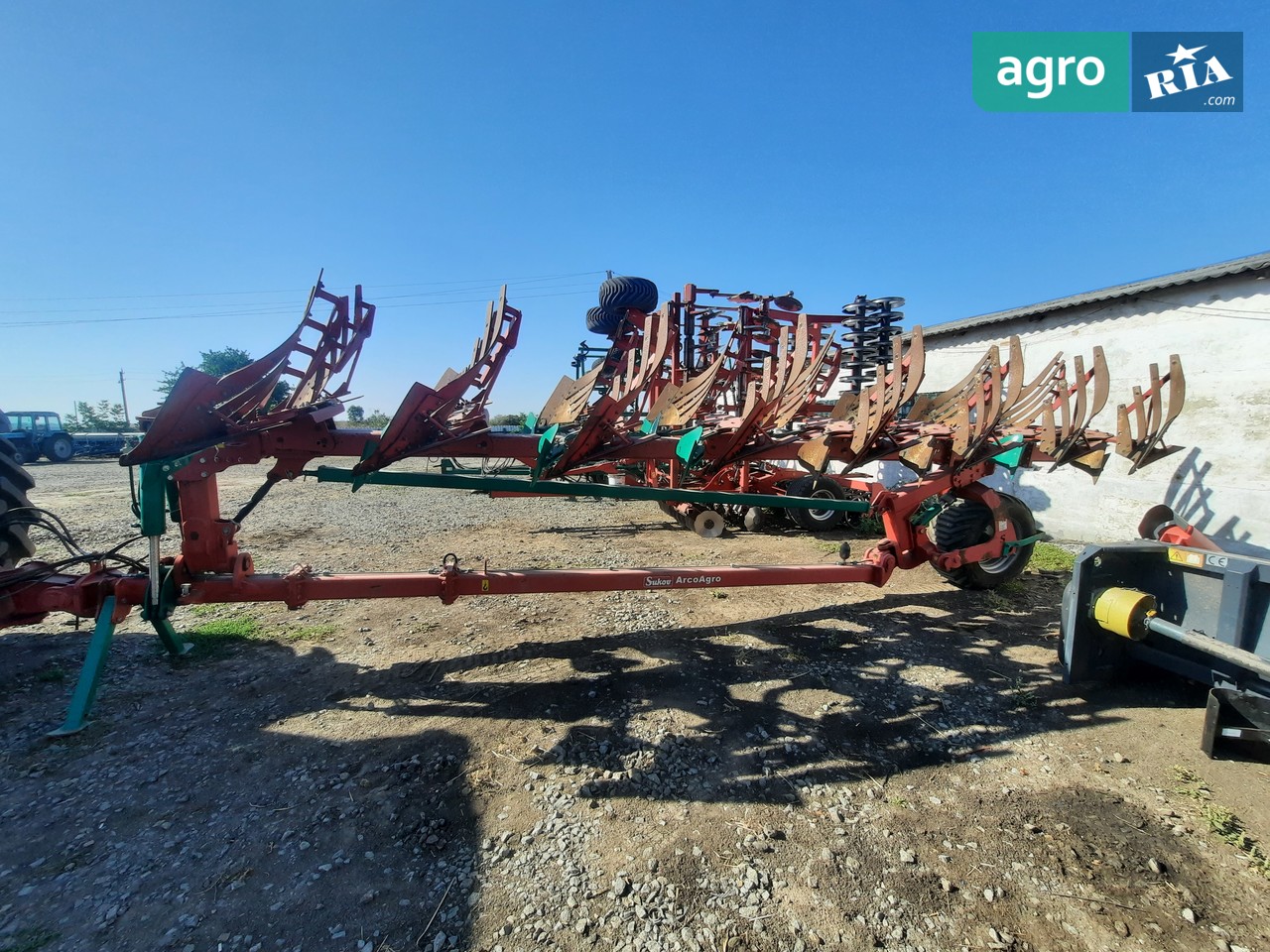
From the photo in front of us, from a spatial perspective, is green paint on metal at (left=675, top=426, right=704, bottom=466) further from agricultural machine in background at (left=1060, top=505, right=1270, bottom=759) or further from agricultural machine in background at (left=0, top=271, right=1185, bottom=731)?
agricultural machine in background at (left=1060, top=505, right=1270, bottom=759)

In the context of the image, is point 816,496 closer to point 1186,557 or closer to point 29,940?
point 1186,557

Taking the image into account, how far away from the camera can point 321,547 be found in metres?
8.43

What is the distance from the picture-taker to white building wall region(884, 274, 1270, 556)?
7.23 m

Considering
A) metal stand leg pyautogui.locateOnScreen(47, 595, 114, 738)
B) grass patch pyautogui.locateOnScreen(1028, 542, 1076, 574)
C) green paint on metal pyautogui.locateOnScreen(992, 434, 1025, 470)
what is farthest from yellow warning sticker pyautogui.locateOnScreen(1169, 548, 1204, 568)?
metal stand leg pyautogui.locateOnScreen(47, 595, 114, 738)

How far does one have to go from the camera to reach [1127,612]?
3.64 meters

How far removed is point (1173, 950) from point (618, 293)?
12115 mm

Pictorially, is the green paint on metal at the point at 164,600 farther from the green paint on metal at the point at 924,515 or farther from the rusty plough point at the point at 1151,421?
the rusty plough point at the point at 1151,421

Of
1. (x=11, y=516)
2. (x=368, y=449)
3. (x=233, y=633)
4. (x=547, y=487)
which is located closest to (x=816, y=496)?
(x=547, y=487)

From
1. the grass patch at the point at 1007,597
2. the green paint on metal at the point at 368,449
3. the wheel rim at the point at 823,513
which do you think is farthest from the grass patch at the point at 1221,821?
the wheel rim at the point at 823,513

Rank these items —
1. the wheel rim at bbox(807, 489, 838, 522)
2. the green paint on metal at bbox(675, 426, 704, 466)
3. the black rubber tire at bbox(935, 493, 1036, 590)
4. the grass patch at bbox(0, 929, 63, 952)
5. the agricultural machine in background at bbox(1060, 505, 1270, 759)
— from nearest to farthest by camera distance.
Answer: the grass patch at bbox(0, 929, 63, 952), the agricultural machine in background at bbox(1060, 505, 1270, 759), the green paint on metal at bbox(675, 426, 704, 466), the black rubber tire at bbox(935, 493, 1036, 590), the wheel rim at bbox(807, 489, 838, 522)

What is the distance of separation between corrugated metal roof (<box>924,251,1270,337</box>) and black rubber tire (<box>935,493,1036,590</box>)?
483 cm

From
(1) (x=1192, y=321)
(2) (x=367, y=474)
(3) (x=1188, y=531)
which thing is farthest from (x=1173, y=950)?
(1) (x=1192, y=321)

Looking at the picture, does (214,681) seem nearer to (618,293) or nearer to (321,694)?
(321,694)

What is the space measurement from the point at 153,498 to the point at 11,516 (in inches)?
80.9
